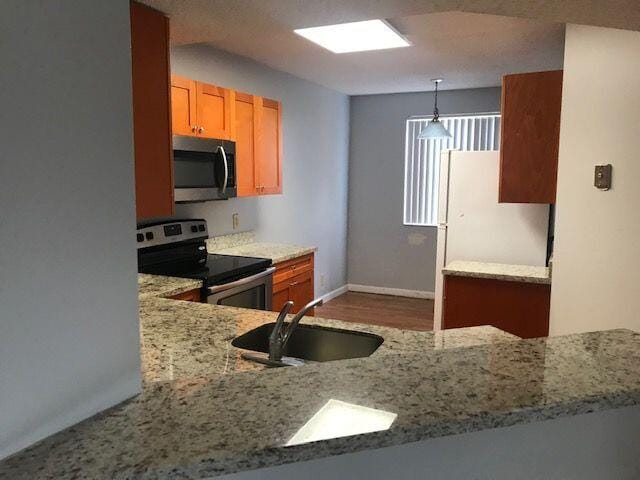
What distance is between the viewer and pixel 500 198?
3.63 metres

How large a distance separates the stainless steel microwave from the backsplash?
2.11ft

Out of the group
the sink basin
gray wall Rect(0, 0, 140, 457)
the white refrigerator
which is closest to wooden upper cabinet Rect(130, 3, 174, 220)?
the sink basin

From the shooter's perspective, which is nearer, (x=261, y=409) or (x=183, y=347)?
(x=261, y=409)

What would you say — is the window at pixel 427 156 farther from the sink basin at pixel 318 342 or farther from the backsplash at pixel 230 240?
the sink basin at pixel 318 342

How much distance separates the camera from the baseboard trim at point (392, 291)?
20.7 ft

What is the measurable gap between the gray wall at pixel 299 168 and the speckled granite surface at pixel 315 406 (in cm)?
299

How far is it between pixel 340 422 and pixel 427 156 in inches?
221

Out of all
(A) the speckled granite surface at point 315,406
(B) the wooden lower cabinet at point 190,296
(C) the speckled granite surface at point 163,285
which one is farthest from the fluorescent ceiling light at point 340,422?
(B) the wooden lower cabinet at point 190,296

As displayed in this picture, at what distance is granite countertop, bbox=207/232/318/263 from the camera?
158 inches

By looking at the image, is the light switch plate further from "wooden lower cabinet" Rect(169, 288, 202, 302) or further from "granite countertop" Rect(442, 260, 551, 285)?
"wooden lower cabinet" Rect(169, 288, 202, 302)

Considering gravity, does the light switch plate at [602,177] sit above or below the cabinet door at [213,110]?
below

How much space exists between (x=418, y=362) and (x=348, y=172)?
18.6 ft

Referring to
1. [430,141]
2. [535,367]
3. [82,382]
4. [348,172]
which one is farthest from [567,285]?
[348,172]

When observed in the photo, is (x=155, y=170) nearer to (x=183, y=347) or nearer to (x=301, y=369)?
(x=183, y=347)
